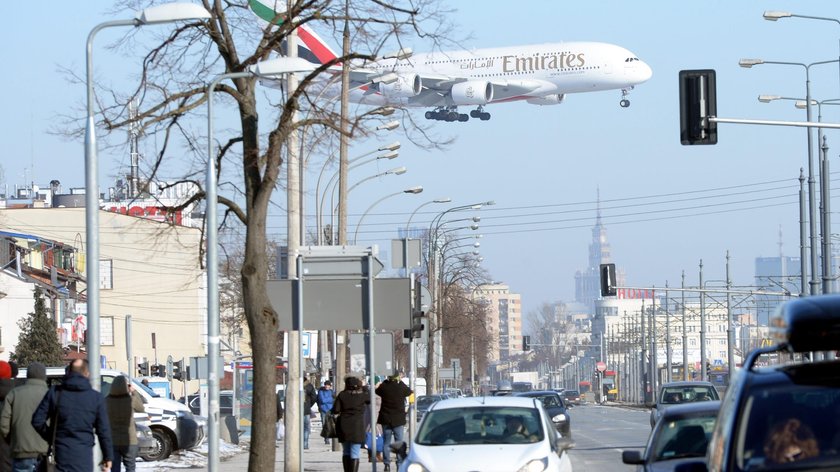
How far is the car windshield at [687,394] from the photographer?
109ft

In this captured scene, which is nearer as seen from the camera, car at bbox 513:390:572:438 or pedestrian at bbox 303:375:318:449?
car at bbox 513:390:572:438

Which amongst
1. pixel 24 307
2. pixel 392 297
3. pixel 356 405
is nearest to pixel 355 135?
pixel 392 297

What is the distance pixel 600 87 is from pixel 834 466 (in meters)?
78.5

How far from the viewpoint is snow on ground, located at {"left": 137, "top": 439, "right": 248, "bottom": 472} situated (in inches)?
1099

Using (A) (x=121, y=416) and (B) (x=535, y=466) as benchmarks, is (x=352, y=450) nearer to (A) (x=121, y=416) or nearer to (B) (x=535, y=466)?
(A) (x=121, y=416)

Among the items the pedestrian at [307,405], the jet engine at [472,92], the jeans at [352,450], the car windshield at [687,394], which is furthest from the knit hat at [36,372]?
the jet engine at [472,92]

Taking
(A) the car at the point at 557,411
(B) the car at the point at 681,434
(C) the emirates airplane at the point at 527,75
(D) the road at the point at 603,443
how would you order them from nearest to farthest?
1. (B) the car at the point at 681,434
2. (D) the road at the point at 603,443
3. (A) the car at the point at 557,411
4. (C) the emirates airplane at the point at 527,75

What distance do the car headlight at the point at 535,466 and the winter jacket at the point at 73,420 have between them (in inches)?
156

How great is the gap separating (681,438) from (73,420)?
5548mm

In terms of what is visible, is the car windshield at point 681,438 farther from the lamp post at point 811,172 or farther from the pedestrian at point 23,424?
the lamp post at point 811,172

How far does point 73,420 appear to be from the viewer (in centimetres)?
1430

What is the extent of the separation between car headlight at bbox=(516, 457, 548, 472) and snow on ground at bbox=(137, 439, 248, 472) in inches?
515

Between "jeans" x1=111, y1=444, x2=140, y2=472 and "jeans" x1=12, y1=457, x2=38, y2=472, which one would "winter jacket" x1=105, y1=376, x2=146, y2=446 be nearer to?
"jeans" x1=111, y1=444, x2=140, y2=472

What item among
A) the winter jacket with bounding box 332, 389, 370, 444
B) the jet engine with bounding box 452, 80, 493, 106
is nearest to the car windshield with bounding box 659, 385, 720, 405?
the winter jacket with bounding box 332, 389, 370, 444
